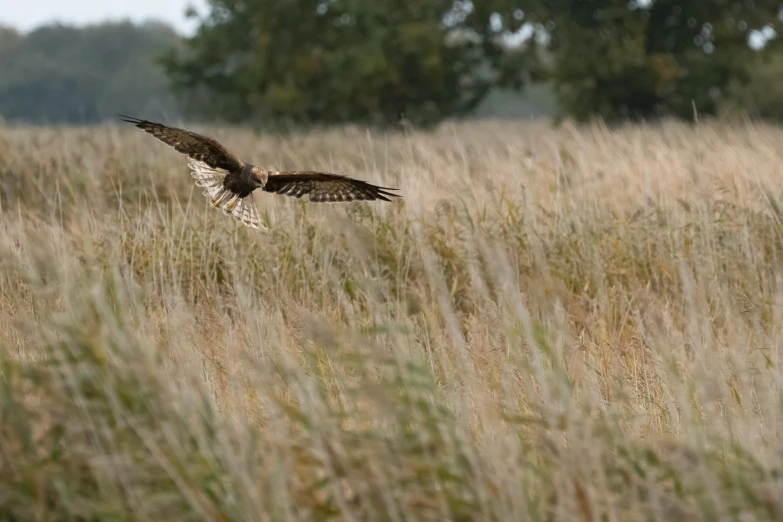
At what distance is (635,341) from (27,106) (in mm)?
43872

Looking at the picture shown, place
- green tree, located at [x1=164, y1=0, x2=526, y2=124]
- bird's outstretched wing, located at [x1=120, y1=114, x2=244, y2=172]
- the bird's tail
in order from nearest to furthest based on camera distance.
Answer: bird's outstretched wing, located at [x1=120, y1=114, x2=244, y2=172], the bird's tail, green tree, located at [x1=164, y1=0, x2=526, y2=124]

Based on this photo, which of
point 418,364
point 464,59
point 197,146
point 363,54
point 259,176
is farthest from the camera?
point 464,59

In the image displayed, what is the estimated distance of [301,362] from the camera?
394 centimetres

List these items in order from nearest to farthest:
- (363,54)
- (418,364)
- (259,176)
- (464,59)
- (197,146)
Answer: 1. (418,364)
2. (259,176)
3. (197,146)
4. (363,54)
5. (464,59)

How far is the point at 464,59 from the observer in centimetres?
1912

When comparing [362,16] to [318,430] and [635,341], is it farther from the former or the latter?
[318,430]

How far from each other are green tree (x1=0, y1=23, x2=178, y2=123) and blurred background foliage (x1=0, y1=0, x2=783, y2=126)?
19198 mm

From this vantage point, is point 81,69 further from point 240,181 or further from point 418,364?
point 418,364

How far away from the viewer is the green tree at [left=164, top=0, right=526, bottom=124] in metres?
17.8

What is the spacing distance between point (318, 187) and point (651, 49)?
13.8 meters

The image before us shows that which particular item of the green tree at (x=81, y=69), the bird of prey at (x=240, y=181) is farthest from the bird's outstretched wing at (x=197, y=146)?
the green tree at (x=81, y=69)

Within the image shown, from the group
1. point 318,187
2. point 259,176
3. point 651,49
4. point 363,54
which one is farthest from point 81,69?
point 259,176

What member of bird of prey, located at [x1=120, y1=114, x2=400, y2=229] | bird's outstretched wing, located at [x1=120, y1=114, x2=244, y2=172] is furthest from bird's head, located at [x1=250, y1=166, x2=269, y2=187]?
bird's outstretched wing, located at [x1=120, y1=114, x2=244, y2=172]

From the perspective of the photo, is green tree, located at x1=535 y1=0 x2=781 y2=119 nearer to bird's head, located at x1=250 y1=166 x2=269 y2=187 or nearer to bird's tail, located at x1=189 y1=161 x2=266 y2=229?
bird's tail, located at x1=189 y1=161 x2=266 y2=229
